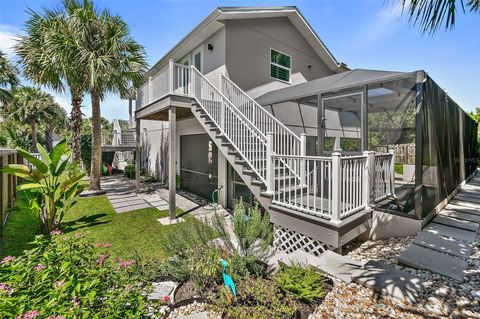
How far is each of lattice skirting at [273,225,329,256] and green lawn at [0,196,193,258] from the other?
80.2 inches

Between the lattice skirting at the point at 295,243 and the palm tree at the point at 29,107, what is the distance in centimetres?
2254

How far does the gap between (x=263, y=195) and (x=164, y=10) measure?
6.92m

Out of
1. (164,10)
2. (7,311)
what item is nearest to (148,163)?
(164,10)

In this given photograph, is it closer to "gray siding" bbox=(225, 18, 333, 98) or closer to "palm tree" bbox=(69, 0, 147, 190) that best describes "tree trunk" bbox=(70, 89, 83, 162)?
"palm tree" bbox=(69, 0, 147, 190)

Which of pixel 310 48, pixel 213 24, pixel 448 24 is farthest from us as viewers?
pixel 310 48

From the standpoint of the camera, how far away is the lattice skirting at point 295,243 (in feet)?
14.6

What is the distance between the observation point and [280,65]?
10.4 meters

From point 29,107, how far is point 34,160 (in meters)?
19.5

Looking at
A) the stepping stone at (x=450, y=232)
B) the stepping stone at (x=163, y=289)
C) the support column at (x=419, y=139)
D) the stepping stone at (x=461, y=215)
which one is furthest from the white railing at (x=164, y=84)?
the stepping stone at (x=461, y=215)

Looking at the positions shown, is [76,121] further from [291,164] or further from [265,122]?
[291,164]

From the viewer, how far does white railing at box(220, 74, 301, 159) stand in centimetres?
571

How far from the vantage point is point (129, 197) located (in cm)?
995

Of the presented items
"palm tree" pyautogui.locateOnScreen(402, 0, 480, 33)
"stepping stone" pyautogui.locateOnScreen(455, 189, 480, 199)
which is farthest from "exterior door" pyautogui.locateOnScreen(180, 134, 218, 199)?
"stepping stone" pyautogui.locateOnScreen(455, 189, 480, 199)

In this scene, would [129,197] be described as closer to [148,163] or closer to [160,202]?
[160,202]
